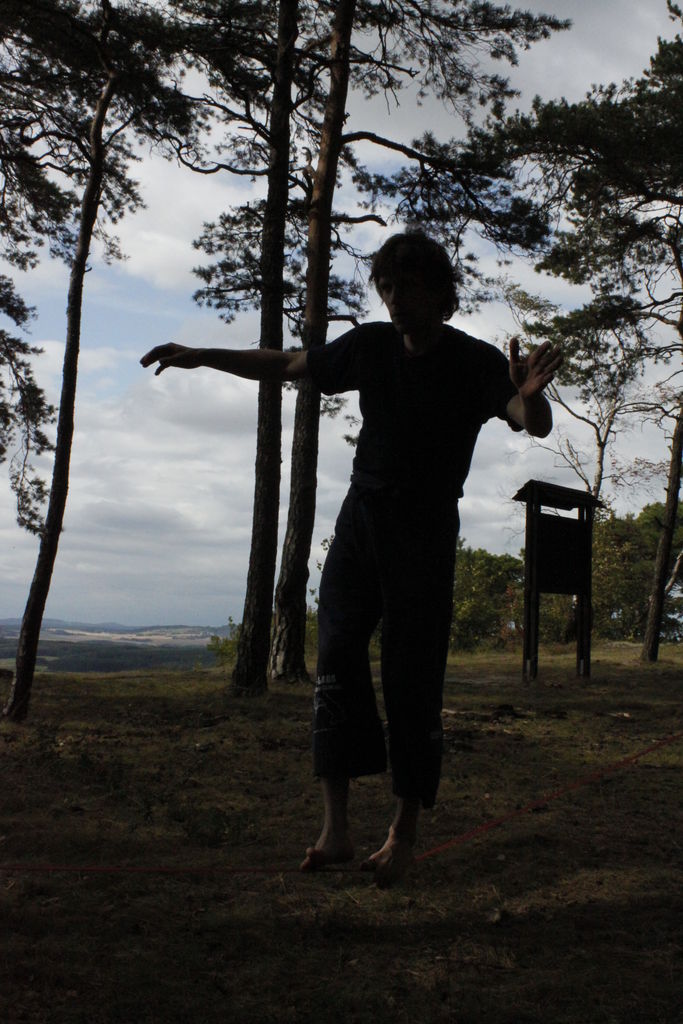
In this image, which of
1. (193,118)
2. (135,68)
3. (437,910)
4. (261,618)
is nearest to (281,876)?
(437,910)

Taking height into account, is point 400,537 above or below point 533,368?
below

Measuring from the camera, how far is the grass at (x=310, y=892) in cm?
280

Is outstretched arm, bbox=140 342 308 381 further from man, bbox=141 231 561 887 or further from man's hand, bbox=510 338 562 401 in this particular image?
man's hand, bbox=510 338 562 401

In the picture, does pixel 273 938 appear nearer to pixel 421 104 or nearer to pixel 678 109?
pixel 421 104

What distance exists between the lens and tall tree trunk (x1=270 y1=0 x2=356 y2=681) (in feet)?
37.4

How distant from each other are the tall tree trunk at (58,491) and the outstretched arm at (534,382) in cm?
698

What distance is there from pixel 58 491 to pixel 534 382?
7.10 meters

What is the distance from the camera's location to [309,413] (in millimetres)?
11742

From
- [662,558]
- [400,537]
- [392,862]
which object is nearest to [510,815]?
[392,862]

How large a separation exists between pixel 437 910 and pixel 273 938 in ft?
2.45

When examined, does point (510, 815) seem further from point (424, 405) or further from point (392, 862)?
point (424, 405)

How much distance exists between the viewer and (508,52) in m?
11.8

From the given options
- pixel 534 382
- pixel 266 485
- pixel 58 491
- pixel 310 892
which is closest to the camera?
pixel 534 382

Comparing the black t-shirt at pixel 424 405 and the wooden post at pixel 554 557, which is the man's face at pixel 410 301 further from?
the wooden post at pixel 554 557
